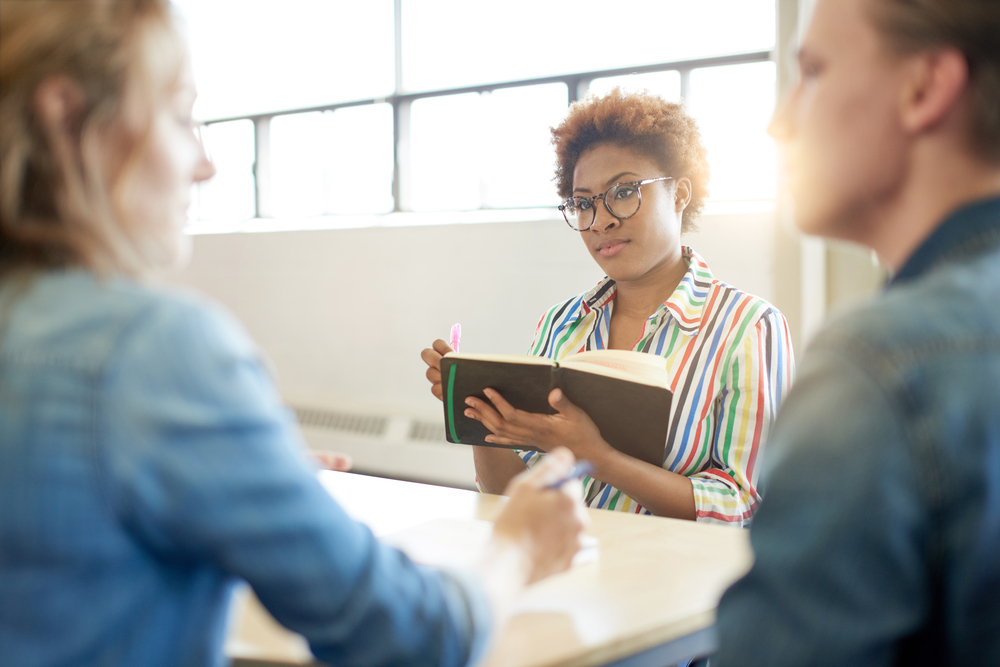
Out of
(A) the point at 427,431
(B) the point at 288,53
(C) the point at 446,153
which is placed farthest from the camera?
(B) the point at 288,53

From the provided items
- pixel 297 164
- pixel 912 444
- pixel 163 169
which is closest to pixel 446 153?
pixel 297 164

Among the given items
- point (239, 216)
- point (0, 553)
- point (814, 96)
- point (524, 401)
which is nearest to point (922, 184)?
point (814, 96)

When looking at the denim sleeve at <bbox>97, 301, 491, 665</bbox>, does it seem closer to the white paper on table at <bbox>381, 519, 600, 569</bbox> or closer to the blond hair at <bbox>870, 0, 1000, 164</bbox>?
the white paper on table at <bbox>381, 519, 600, 569</bbox>

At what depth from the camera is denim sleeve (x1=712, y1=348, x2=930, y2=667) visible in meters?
0.49

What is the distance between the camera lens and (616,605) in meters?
0.95

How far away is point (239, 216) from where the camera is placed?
4.94m

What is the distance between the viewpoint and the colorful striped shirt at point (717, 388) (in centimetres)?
145

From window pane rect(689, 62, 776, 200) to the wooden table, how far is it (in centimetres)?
225

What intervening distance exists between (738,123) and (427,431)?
6.86 feet

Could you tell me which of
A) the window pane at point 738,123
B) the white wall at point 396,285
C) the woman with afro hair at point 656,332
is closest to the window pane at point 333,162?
the white wall at point 396,285

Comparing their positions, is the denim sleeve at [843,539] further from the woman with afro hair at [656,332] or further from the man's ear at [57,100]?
the woman with afro hair at [656,332]

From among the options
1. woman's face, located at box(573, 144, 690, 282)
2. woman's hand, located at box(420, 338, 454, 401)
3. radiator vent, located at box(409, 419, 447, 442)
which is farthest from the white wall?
woman's hand, located at box(420, 338, 454, 401)

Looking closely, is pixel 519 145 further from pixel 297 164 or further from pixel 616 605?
pixel 616 605

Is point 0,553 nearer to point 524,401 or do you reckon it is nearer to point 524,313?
point 524,401
